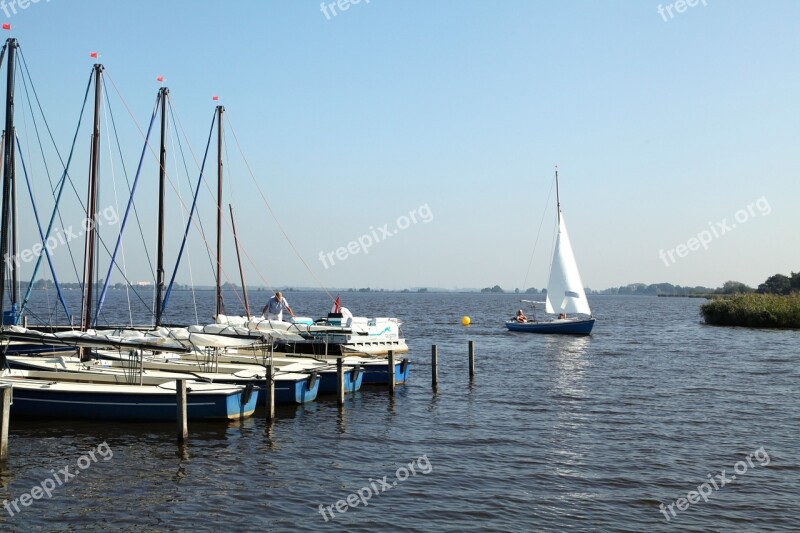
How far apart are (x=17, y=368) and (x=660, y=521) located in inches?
805

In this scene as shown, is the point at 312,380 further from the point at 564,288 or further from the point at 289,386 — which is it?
the point at 564,288

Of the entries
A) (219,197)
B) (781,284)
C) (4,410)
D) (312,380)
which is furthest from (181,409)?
(781,284)

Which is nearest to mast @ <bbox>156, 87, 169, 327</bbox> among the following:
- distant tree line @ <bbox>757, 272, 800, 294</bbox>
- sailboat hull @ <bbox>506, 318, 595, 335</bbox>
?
sailboat hull @ <bbox>506, 318, 595, 335</bbox>

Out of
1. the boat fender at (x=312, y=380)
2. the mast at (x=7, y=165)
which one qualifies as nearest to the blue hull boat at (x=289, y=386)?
the boat fender at (x=312, y=380)

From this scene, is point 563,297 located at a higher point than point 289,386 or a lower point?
higher

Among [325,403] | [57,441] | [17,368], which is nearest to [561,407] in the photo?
[325,403]

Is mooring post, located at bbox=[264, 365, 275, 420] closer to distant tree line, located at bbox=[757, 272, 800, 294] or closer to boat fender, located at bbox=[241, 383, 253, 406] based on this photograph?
boat fender, located at bbox=[241, 383, 253, 406]

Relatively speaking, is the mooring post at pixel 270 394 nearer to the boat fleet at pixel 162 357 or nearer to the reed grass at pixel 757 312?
the boat fleet at pixel 162 357

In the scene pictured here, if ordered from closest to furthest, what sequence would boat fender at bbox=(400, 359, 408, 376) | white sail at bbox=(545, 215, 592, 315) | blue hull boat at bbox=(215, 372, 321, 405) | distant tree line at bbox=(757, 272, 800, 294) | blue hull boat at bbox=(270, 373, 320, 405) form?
1. blue hull boat at bbox=(215, 372, 321, 405)
2. blue hull boat at bbox=(270, 373, 320, 405)
3. boat fender at bbox=(400, 359, 408, 376)
4. white sail at bbox=(545, 215, 592, 315)
5. distant tree line at bbox=(757, 272, 800, 294)

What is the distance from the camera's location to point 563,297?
6469 cm

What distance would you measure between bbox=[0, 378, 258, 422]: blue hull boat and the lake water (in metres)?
0.36

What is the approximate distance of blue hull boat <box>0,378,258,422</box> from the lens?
72.2 feet

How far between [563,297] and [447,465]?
4761cm

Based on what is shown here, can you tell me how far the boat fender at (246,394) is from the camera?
23.0 meters
